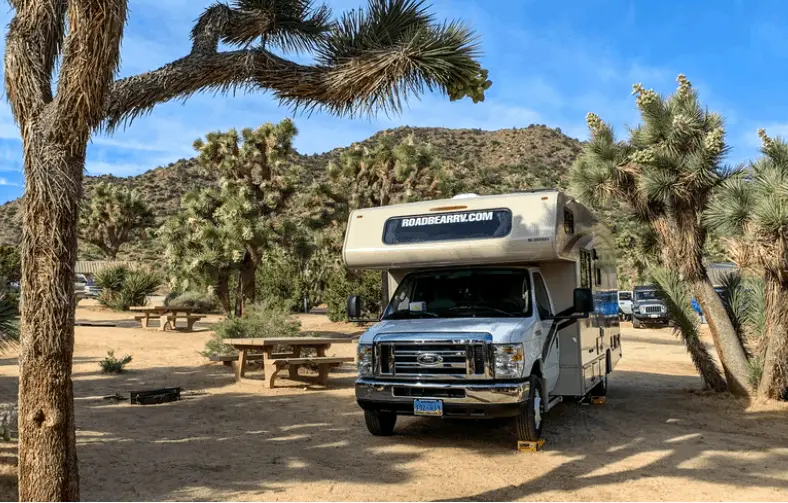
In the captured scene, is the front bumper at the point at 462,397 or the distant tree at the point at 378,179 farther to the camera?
the distant tree at the point at 378,179

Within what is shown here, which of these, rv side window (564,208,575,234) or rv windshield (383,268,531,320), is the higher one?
rv side window (564,208,575,234)

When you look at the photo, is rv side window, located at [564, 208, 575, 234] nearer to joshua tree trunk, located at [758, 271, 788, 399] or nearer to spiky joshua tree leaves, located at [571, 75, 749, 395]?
spiky joshua tree leaves, located at [571, 75, 749, 395]

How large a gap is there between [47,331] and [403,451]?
4.23 m

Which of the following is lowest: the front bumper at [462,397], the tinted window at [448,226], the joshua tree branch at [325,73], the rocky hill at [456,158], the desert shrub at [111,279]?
the front bumper at [462,397]

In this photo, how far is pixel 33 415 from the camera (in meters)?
4.53

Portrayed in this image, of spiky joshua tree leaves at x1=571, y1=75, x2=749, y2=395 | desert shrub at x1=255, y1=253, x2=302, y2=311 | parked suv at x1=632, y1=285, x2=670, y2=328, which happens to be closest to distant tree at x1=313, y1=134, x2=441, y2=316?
desert shrub at x1=255, y1=253, x2=302, y2=311

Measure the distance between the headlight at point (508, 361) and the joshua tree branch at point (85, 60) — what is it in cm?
444

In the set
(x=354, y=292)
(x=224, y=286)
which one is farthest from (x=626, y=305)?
(x=224, y=286)

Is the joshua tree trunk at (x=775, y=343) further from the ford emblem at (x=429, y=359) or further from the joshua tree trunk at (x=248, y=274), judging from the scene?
the joshua tree trunk at (x=248, y=274)

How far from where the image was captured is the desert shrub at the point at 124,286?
1161 inches

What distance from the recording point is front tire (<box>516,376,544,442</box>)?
24.5ft

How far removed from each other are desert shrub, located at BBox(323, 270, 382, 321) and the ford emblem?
59.3 ft

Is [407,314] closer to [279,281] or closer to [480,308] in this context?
[480,308]

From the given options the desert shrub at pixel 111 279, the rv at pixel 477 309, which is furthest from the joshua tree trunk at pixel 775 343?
the desert shrub at pixel 111 279
